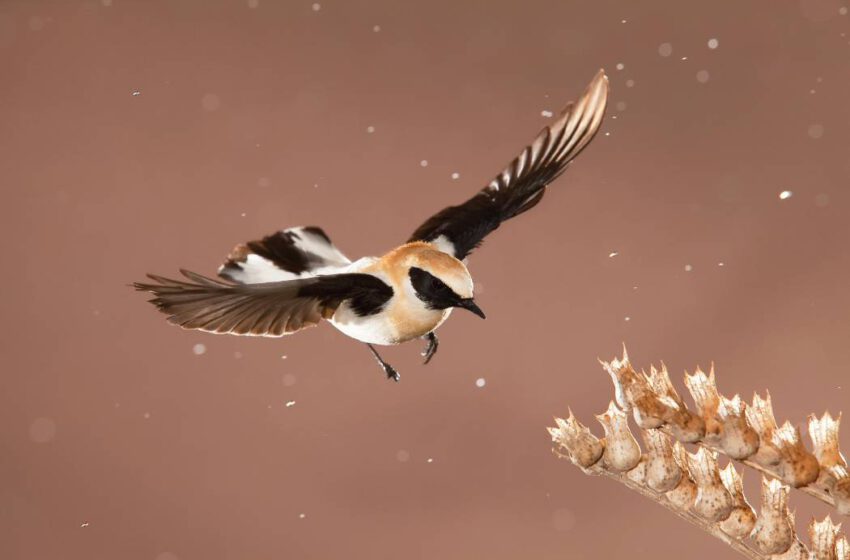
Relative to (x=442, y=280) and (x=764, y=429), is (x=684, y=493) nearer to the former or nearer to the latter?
(x=764, y=429)

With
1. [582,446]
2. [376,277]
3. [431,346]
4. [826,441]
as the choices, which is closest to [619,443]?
[582,446]

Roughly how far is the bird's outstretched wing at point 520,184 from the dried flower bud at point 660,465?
1.27ft

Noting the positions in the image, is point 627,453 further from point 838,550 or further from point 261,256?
point 261,256

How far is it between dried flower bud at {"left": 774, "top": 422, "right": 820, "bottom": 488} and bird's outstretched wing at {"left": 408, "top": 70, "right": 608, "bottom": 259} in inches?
17.8

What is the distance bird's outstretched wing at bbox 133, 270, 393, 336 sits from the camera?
721 mm

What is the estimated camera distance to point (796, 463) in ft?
1.75

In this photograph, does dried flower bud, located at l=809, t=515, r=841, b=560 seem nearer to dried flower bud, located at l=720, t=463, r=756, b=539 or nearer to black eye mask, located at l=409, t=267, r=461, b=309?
dried flower bud, located at l=720, t=463, r=756, b=539

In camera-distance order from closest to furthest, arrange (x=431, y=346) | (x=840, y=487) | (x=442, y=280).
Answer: (x=840, y=487), (x=442, y=280), (x=431, y=346)

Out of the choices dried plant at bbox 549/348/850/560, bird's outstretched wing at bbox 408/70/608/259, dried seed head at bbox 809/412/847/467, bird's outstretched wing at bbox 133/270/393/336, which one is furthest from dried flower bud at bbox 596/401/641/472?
bird's outstretched wing at bbox 408/70/608/259

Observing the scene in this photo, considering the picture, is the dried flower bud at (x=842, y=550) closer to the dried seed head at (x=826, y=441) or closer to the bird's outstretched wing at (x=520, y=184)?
the dried seed head at (x=826, y=441)

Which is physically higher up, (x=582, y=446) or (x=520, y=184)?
(x=520, y=184)

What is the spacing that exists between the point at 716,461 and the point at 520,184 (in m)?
0.44

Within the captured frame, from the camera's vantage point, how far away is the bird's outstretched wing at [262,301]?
2.37 feet

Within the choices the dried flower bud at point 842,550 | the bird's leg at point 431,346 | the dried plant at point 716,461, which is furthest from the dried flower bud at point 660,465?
the bird's leg at point 431,346
